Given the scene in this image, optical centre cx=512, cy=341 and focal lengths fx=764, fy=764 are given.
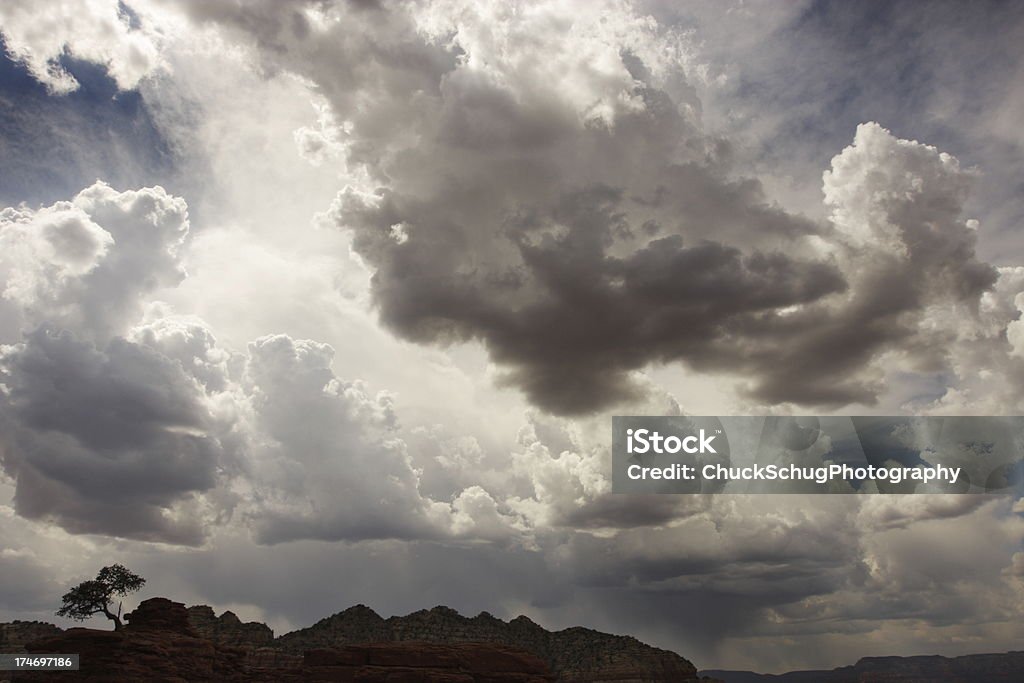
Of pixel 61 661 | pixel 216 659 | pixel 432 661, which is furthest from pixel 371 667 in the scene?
pixel 61 661

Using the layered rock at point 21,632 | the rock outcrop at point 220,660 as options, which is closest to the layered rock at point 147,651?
the rock outcrop at point 220,660

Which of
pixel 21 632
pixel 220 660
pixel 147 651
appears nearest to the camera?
pixel 147 651

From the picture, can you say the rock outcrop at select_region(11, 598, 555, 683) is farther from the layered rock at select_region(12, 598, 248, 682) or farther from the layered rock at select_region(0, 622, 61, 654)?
the layered rock at select_region(0, 622, 61, 654)

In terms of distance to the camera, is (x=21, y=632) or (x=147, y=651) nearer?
(x=147, y=651)

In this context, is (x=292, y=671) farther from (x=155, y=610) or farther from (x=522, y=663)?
(x=522, y=663)

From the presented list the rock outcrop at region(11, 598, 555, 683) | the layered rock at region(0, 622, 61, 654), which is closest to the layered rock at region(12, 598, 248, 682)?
the rock outcrop at region(11, 598, 555, 683)

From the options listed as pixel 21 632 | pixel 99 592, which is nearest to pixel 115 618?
pixel 99 592

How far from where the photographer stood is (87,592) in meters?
130

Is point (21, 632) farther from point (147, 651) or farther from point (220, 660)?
point (147, 651)

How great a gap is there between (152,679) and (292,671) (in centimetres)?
2853

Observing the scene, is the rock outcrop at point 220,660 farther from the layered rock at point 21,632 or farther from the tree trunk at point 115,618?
the layered rock at point 21,632

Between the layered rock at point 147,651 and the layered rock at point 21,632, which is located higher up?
the layered rock at point 147,651

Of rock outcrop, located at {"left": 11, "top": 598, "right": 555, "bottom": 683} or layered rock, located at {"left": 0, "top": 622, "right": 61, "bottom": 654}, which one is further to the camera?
layered rock, located at {"left": 0, "top": 622, "right": 61, "bottom": 654}

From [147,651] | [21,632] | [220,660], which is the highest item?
[147,651]
